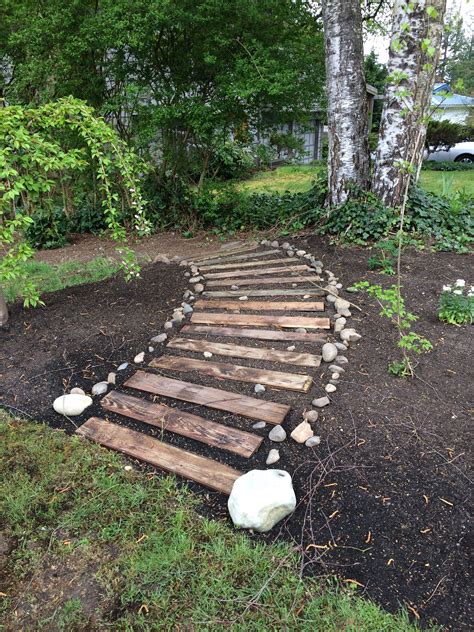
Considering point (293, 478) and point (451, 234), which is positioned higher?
point (451, 234)

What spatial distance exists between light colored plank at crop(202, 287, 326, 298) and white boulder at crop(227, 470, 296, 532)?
2120 mm

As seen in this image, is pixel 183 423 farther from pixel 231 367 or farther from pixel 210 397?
pixel 231 367

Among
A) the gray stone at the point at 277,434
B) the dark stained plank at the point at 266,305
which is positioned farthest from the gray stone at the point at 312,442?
the dark stained plank at the point at 266,305

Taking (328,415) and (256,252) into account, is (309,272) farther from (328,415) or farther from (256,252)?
(328,415)

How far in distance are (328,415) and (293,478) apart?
45 centimetres

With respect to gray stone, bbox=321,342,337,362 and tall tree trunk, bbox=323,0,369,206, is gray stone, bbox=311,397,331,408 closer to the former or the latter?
gray stone, bbox=321,342,337,362

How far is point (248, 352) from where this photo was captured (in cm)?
291

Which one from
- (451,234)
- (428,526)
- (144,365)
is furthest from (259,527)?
(451,234)

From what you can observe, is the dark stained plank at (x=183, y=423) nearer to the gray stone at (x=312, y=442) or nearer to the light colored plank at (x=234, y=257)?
the gray stone at (x=312, y=442)

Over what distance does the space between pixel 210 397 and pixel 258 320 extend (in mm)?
992

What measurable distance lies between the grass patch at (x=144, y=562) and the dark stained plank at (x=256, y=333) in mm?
1314

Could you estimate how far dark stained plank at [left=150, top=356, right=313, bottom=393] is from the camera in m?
2.52

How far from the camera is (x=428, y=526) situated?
1675 millimetres

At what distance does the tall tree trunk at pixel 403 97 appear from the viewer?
423cm
